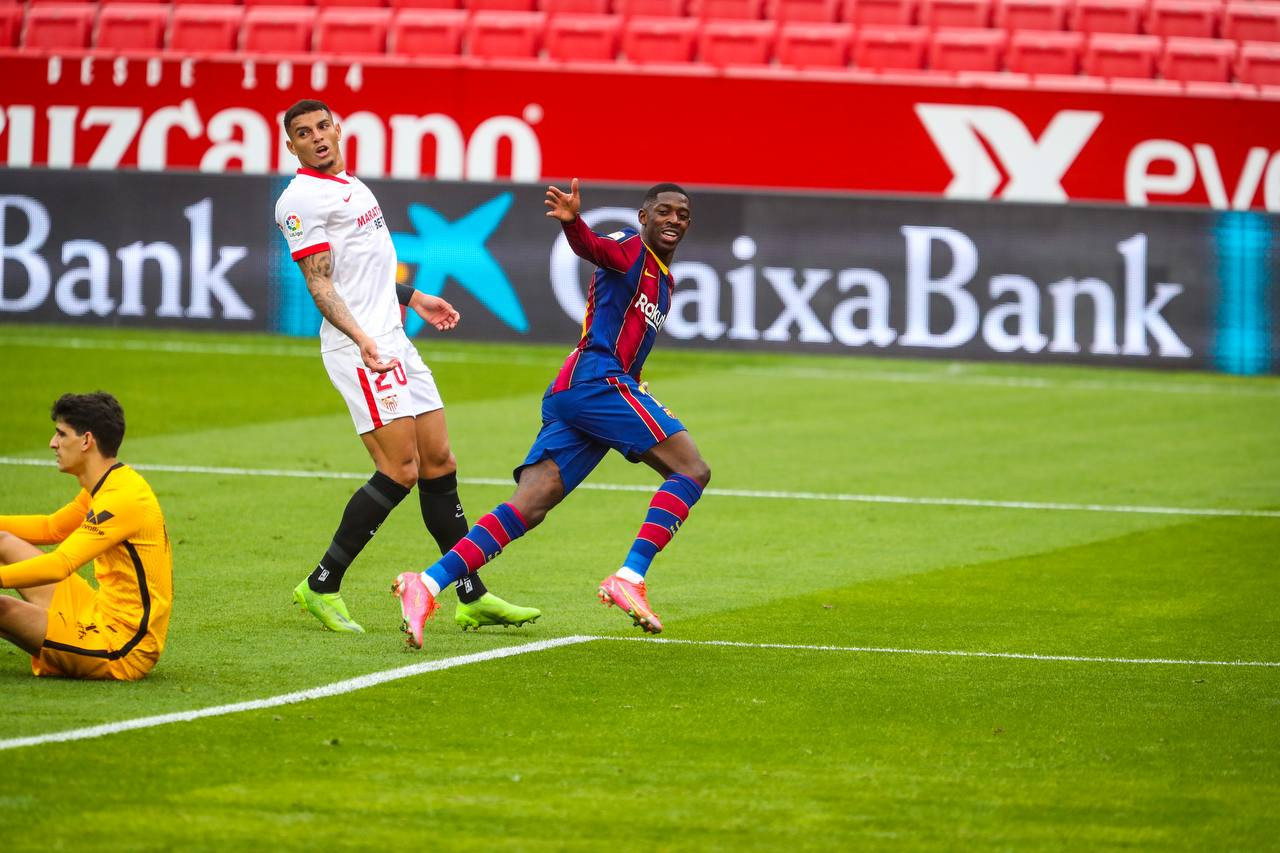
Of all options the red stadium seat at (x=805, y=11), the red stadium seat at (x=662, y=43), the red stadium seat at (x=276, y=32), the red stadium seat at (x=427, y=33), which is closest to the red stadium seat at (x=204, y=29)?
the red stadium seat at (x=276, y=32)

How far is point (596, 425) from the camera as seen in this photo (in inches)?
303

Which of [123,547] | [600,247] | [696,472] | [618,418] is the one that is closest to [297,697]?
[123,547]

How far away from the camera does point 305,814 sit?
5.07 meters

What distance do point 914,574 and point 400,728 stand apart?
4202mm

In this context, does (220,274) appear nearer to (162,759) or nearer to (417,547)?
(417,547)

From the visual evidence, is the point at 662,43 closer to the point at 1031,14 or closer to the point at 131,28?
the point at 1031,14

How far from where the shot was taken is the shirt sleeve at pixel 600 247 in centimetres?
727

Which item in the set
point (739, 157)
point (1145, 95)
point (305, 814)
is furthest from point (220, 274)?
point (305, 814)

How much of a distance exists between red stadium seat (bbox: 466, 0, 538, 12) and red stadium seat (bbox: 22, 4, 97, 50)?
15.7 feet

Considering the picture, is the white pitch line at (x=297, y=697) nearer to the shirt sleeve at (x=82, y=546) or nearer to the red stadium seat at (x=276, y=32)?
the shirt sleeve at (x=82, y=546)

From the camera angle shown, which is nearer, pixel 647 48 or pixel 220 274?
pixel 220 274

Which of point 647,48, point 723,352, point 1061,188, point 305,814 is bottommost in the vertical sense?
point 305,814

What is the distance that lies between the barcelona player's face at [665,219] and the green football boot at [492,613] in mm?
1534

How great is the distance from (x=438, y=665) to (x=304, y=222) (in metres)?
1.86
